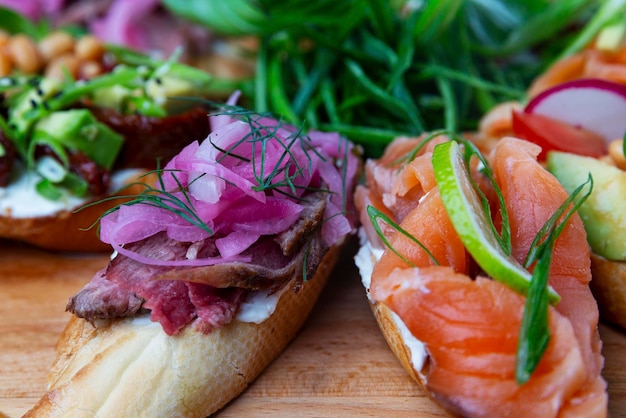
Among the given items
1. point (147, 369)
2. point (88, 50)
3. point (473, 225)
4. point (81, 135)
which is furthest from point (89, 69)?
point (473, 225)

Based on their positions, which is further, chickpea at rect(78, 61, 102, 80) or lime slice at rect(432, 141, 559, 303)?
chickpea at rect(78, 61, 102, 80)

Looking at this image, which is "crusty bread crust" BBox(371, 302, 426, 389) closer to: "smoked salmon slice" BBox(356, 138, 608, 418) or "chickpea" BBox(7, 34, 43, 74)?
"smoked salmon slice" BBox(356, 138, 608, 418)

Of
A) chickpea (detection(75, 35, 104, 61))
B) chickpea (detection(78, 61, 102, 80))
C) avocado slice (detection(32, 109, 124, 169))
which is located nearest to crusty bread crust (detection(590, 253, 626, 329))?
avocado slice (detection(32, 109, 124, 169))

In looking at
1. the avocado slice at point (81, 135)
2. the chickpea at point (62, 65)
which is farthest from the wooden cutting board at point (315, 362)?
the chickpea at point (62, 65)

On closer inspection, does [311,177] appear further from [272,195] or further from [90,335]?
[90,335]

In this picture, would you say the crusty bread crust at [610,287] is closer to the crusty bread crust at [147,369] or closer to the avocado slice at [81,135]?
the crusty bread crust at [147,369]

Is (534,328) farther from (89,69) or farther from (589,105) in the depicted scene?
(89,69)
